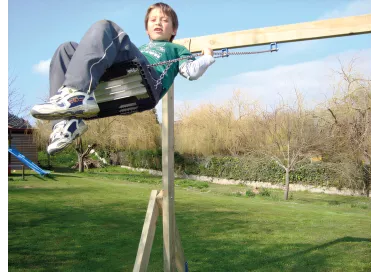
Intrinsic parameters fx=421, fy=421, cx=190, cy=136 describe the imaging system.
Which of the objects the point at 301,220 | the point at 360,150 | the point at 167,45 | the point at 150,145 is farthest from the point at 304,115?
the point at 167,45

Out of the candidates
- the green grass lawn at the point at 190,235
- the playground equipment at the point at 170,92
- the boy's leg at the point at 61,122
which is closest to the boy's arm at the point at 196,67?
the playground equipment at the point at 170,92

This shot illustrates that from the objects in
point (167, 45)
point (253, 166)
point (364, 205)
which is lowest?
point (364, 205)

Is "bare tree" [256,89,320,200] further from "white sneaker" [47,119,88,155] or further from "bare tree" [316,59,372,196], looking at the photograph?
"white sneaker" [47,119,88,155]

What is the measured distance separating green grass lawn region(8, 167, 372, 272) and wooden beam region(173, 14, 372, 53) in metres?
2.66

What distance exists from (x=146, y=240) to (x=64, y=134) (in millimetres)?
1522

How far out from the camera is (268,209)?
9172mm

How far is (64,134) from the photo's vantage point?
202cm

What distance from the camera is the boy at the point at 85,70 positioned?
1.93 meters

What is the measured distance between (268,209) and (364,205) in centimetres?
373

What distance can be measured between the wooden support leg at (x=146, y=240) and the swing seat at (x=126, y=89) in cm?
125

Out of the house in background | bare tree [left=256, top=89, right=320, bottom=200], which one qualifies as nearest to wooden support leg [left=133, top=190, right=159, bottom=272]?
bare tree [left=256, top=89, right=320, bottom=200]

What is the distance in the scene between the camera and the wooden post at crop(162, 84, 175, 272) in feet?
11.3

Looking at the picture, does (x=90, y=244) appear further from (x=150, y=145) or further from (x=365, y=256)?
(x=150, y=145)

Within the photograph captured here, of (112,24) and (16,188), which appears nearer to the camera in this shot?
(112,24)
